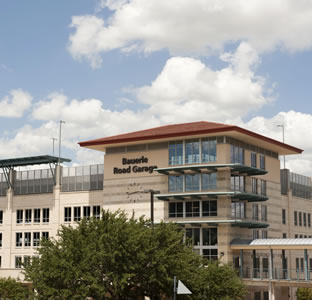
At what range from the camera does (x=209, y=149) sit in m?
61.7

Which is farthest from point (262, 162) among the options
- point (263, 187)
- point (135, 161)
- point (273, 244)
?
point (135, 161)

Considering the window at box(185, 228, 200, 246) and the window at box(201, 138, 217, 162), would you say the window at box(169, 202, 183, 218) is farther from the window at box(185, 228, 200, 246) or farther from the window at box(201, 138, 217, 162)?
the window at box(201, 138, 217, 162)

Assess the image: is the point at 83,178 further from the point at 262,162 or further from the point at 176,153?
the point at 262,162

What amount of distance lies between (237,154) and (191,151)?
4.77m

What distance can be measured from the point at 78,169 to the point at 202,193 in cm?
1979

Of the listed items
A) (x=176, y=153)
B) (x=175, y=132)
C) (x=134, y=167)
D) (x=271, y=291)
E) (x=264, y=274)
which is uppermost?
(x=175, y=132)

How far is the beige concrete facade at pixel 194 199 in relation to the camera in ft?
199

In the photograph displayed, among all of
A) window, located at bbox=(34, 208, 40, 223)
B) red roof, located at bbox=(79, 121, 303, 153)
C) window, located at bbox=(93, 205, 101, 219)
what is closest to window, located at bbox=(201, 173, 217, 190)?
red roof, located at bbox=(79, 121, 303, 153)

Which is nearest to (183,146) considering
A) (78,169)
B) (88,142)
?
(88,142)

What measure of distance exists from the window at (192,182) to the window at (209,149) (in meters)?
1.96

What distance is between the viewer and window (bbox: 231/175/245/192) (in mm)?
62062

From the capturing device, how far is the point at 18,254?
248 feet

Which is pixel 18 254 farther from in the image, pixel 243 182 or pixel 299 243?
pixel 299 243

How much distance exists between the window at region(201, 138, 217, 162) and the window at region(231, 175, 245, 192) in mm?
3229
